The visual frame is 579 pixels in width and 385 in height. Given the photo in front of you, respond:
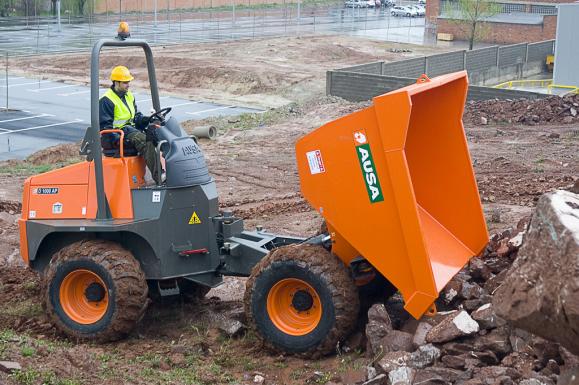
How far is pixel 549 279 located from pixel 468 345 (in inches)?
63.3

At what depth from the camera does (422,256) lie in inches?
267

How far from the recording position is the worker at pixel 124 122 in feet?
27.0

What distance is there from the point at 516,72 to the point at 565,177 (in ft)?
77.1

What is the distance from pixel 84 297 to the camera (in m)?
8.37

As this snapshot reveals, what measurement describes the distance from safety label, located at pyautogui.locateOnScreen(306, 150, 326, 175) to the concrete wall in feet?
55.4

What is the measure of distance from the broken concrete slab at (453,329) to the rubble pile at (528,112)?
14561mm

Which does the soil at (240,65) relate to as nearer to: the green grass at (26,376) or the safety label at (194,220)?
the safety label at (194,220)

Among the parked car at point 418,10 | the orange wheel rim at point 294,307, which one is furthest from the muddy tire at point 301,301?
the parked car at point 418,10

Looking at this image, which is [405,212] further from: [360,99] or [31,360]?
[360,99]

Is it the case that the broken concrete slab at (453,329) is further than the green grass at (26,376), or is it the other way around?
the broken concrete slab at (453,329)

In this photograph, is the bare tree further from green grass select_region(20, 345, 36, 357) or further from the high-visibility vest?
green grass select_region(20, 345, 36, 357)

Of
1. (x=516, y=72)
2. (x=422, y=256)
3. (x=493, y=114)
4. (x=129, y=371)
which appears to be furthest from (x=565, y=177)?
(x=516, y=72)

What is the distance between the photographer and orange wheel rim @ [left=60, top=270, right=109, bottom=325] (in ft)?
27.0

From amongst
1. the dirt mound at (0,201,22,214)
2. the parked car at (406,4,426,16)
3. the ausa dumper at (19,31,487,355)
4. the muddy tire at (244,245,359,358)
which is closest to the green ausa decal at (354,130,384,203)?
the ausa dumper at (19,31,487,355)
